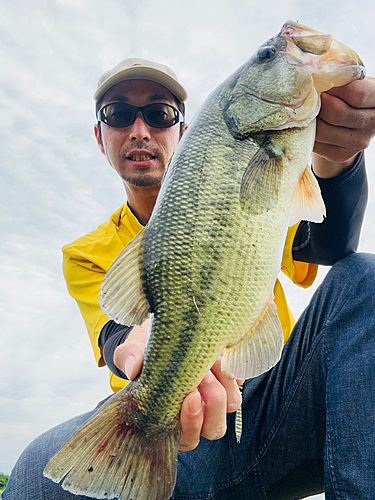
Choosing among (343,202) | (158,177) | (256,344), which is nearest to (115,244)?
(158,177)

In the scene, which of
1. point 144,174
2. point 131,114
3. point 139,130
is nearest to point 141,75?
point 131,114

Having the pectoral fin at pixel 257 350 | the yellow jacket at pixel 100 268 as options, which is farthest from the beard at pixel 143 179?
the pectoral fin at pixel 257 350

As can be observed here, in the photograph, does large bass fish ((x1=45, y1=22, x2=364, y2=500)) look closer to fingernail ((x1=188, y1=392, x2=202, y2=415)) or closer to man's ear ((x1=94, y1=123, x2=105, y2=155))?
fingernail ((x1=188, y1=392, x2=202, y2=415))

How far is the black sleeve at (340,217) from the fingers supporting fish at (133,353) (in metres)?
1.20

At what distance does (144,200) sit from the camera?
3.43 meters

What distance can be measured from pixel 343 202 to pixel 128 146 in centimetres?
197

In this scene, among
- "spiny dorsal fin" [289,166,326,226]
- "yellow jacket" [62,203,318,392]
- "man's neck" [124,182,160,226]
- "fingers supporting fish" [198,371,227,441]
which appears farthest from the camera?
"man's neck" [124,182,160,226]

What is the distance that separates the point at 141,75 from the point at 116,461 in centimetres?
310

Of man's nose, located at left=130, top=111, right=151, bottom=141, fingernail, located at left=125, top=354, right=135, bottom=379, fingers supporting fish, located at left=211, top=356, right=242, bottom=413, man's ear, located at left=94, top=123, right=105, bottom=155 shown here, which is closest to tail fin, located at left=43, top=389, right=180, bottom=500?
fingernail, located at left=125, top=354, right=135, bottom=379

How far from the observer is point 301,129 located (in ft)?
5.30

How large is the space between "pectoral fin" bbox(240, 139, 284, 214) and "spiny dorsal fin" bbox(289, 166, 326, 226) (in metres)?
0.13

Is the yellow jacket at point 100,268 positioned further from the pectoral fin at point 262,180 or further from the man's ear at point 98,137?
the pectoral fin at point 262,180

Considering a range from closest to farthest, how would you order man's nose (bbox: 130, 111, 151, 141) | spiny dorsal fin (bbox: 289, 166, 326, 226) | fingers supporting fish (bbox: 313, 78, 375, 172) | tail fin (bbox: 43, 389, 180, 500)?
tail fin (bbox: 43, 389, 180, 500) → spiny dorsal fin (bbox: 289, 166, 326, 226) → fingers supporting fish (bbox: 313, 78, 375, 172) → man's nose (bbox: 130, 111, 151, 141)

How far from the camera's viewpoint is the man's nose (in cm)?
326
